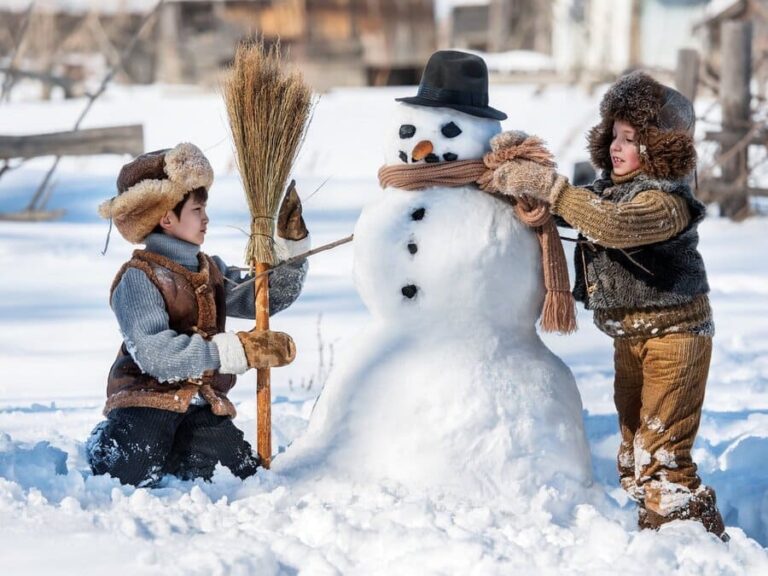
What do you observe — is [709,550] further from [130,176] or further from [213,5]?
[213,5]

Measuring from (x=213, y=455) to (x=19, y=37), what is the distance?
4.53 metres

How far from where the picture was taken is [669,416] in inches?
125

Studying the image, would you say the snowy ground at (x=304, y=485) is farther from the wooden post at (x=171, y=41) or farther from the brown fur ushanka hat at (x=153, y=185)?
the wooden post at (x=171, y=41)

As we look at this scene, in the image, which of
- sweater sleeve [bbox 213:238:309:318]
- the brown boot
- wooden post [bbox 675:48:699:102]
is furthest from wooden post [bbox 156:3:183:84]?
the brown boot

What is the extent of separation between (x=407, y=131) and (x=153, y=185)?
2.40 feet

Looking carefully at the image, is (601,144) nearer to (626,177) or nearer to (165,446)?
(626,177)

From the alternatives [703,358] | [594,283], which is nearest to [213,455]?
[594,283]

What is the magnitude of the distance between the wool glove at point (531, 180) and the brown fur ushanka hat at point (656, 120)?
30 cm

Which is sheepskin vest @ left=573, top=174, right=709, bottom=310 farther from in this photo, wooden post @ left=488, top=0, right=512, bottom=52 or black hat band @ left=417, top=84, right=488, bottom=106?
wooden post @ left=488, top=0, right=512, bottom=52

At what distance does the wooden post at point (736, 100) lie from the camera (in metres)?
8.95

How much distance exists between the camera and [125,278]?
3.13 m

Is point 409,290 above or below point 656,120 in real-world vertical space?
below

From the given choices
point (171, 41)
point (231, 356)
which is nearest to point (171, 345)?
point (231, 356)

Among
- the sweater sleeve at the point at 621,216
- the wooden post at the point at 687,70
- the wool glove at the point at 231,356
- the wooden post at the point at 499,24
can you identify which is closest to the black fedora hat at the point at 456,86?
the sweater sleeve at the point at 621,216
